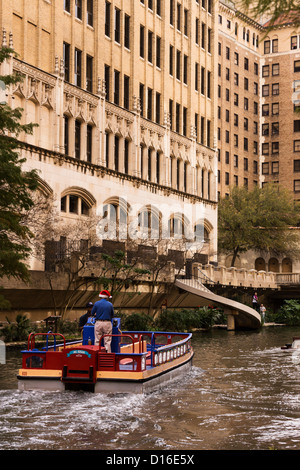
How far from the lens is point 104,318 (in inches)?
816

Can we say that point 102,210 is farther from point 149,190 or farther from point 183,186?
point 183,186

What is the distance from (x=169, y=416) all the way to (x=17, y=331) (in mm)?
21222

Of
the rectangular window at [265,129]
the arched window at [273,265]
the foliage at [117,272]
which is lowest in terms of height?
the foliage at [117,272]

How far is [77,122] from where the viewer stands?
54250mm

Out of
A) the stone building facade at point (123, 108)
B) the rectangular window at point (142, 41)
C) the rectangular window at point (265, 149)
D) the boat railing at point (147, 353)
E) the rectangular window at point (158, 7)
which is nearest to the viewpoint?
the boat railing at point (147, 353)

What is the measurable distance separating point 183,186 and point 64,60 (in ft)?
65.1

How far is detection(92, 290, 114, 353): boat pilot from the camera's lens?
20578 millimetres

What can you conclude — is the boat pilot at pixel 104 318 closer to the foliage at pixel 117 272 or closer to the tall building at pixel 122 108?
the foliage at pixel 117 272

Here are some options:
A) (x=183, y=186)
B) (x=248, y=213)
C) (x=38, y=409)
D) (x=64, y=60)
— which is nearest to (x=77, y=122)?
(x=64, y=60)

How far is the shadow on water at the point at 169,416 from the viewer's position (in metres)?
14.2

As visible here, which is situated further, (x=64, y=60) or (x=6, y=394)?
(x=64, y=60)

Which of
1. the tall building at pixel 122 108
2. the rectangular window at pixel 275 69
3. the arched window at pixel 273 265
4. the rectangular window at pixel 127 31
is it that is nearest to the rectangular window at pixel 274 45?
the rectangular window at pixel 275 69

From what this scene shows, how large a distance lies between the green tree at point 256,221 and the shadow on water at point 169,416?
55493mm

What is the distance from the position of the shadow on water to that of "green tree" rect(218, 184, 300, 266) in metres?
55.5
